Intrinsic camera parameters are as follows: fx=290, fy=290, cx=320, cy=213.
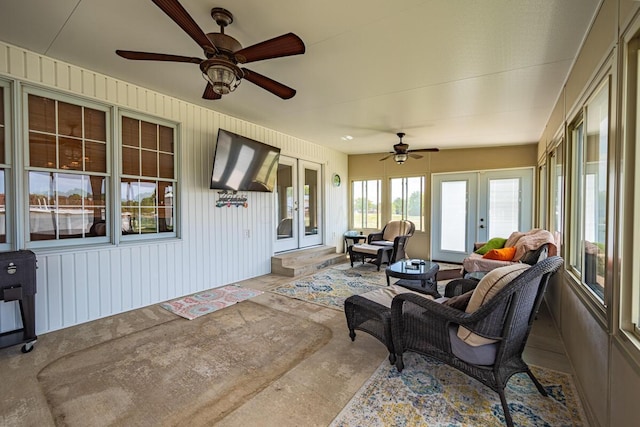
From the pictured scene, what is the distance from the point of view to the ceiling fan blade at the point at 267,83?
236 centimetres

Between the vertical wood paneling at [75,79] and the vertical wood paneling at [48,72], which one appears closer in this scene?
the vertical wood paneling at [48,72]

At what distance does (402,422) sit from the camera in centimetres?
175

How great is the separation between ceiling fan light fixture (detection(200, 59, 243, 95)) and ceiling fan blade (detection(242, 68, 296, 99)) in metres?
0.07

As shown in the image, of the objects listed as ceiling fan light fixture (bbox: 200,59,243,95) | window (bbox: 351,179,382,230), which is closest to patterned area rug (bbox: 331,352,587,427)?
ceiling fan light fixture (bbox: 200,59,243,95)

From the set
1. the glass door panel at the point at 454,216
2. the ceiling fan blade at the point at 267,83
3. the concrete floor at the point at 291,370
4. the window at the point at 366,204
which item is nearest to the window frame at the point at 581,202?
the concrete floor at the point at 291,370

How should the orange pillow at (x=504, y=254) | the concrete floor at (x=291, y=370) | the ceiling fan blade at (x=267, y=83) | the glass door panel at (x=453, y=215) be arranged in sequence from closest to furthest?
the concrete floor at (x=291, y=370)
the ceiling fan blade at (x=267, y=83)
the orange pillow at (x=504, y=254)
the glass door panel at (x=453, y=215)

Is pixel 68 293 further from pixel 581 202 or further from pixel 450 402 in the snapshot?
pixel 581 202

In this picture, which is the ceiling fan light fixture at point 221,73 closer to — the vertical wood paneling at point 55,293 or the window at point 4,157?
the window at point 4,157

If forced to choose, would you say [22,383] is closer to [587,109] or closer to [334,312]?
[334,312]

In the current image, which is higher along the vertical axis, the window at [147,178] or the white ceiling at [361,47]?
the white ceiling at [361,47]

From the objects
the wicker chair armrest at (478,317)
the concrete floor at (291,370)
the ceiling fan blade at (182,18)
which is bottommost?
the concrete floor at (291,370)

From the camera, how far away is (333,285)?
4758mm

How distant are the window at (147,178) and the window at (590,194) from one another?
455cm

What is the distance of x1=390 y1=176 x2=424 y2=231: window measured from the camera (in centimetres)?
736
